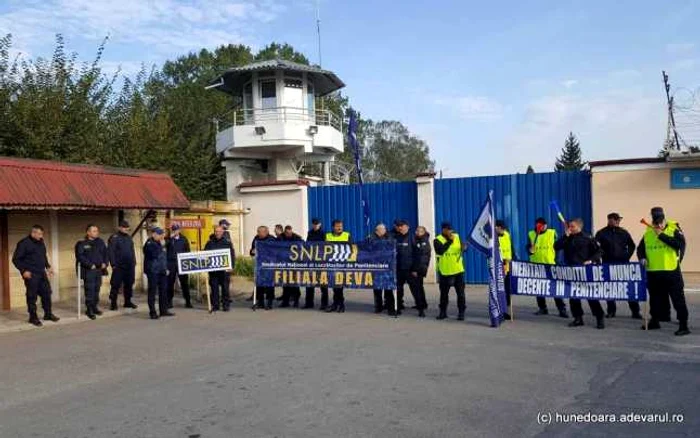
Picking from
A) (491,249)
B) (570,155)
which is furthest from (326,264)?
(570,155)

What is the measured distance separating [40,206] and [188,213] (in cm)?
613

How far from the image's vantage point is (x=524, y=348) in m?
8.80

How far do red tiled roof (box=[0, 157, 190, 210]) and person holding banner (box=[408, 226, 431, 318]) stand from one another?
6738 millimetres

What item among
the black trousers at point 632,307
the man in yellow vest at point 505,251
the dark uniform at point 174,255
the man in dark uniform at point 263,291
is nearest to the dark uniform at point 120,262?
the dark uniform at point 174,255

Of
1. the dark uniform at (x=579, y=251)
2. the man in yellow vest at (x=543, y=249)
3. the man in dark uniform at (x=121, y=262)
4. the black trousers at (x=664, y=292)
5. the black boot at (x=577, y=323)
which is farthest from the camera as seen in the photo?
the man in dark uniform at (x=121, y=262)

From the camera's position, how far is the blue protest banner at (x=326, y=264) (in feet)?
42.1

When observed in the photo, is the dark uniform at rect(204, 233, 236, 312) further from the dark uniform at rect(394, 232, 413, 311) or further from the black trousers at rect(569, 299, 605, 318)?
the black trousers at rect(569, 299, 605, 318)

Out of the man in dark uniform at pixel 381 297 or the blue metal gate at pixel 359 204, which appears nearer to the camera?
the man in dark uniform at pixel 381 297

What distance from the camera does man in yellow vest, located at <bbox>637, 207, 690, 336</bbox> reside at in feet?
32.8

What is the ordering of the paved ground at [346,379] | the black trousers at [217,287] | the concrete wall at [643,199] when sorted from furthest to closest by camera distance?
the concrete wall at [643,199]
the black trousers at [217,287]
the paved ground at [346,379]

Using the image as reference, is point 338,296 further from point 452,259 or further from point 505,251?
point 505,251

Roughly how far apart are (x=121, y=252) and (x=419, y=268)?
6.49m

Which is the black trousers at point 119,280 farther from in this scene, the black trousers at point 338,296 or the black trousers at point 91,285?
the black trousers at point 338,296

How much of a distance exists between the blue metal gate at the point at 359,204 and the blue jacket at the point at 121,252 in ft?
23.8
